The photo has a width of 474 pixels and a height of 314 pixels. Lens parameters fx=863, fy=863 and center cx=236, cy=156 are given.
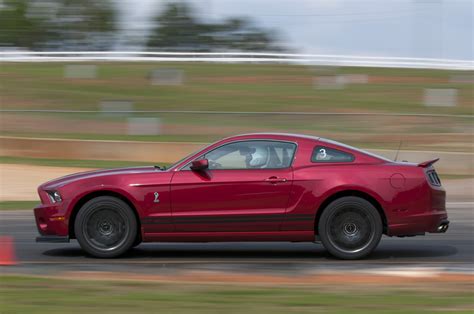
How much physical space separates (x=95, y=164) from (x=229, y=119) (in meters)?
3.54

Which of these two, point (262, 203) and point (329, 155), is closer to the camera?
point (262, 203)

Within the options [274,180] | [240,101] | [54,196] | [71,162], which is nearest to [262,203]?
[274,180]

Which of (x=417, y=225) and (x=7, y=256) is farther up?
(x=417, y=225)

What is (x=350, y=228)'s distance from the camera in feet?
30.6

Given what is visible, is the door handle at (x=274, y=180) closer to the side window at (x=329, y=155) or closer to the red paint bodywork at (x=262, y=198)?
the red paint bodywork at (x=262, y=198)

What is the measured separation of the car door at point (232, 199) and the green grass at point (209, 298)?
165cm

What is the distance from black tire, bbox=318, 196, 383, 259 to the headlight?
2868 mm

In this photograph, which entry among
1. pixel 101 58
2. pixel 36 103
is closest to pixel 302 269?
pixel 36 103

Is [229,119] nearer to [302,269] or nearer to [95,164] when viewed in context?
[95,164]

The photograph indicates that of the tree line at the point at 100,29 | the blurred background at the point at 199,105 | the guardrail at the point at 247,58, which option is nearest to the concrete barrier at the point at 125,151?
the blurred background at the point at 199,105

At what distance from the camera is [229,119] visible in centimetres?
2167

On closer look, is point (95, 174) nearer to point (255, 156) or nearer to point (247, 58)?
point (255, 156)

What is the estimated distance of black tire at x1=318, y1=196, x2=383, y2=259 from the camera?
30.5ft

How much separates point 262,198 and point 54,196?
231 cm
